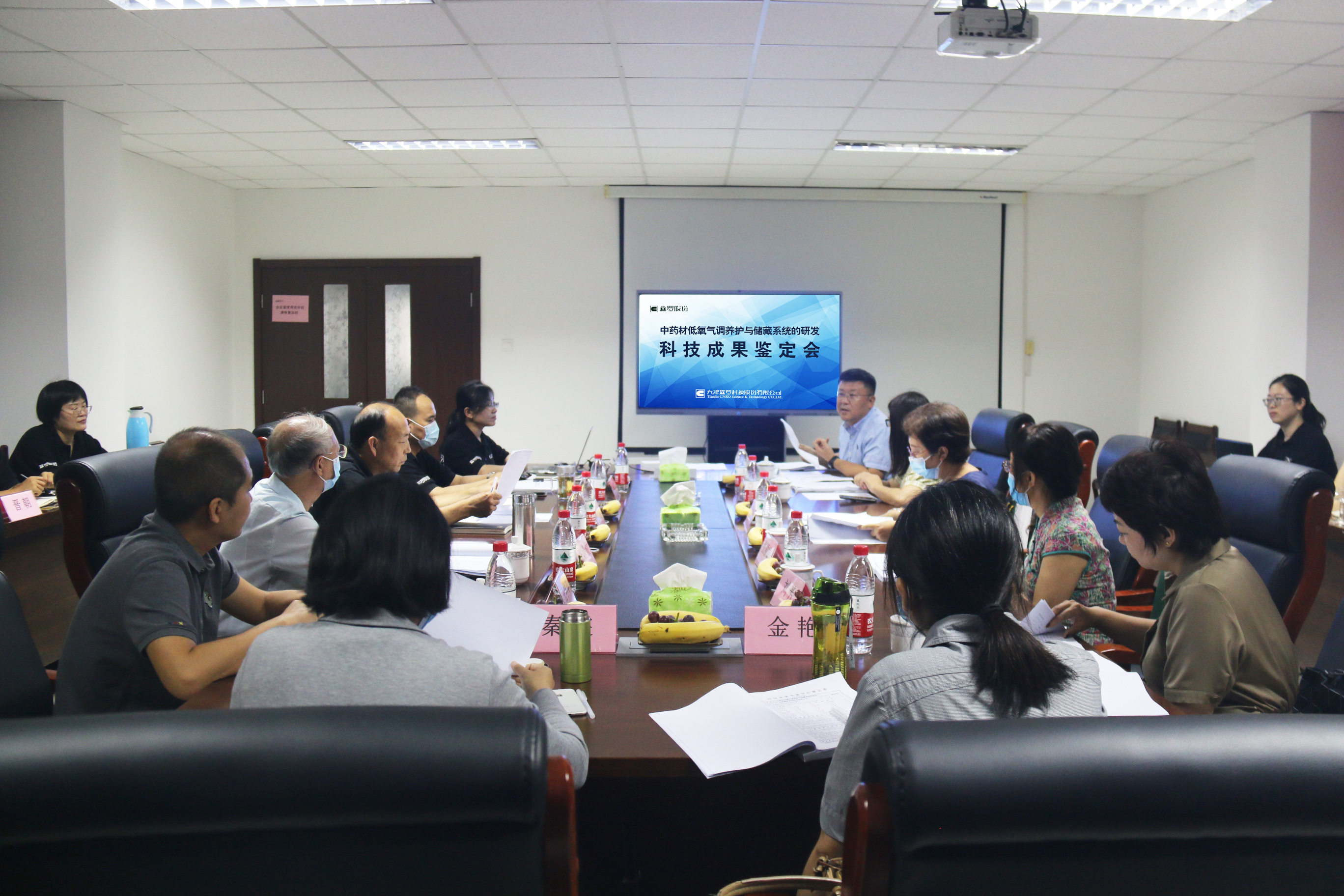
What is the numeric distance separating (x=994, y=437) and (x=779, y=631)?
267 centimetres

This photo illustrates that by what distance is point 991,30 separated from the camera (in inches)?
108

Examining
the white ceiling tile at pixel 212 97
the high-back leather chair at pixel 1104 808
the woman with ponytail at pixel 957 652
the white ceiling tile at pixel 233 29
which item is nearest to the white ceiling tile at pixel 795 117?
the white ceiling tile at pixel 233 29

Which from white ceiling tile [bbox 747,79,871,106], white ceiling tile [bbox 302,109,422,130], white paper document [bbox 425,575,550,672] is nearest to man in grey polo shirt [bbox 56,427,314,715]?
white paper document [bbox 425,575,550,672]

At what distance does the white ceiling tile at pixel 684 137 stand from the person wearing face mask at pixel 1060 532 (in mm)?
3526

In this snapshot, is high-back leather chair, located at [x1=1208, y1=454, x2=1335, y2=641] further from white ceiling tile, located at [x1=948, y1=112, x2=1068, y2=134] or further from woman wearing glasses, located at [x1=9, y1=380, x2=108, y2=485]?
woman wearing glasses, located at [x1=9, y1=380, x2=108, y2=485]

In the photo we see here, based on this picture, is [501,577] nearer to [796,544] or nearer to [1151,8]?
[796,544]

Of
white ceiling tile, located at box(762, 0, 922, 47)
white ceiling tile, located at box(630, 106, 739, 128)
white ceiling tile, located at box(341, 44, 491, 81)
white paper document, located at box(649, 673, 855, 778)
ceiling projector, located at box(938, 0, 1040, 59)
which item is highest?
white ceiling tile, located at box(630, 106, 739, 128)

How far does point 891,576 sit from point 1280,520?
55.7 inches

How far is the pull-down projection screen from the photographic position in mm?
6836

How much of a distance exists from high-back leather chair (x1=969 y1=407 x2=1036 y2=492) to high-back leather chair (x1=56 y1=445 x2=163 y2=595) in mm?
3038

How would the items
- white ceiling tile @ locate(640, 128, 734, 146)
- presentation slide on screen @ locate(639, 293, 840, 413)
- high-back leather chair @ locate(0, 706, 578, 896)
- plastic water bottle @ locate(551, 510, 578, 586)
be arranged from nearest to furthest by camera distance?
high-back leather chair @ locate(0, 706, 578, 896) < plastic water bottle @ locate(551, 510, 578, 586) < white ceiling tile @ locate(640, 128, 734, 146) < presentation slide on screen @ locate(639, 293, 840, 413)

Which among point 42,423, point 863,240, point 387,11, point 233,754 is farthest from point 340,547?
point 863,240

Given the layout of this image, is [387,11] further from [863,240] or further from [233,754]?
[863,240]

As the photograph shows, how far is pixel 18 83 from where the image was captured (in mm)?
4352
